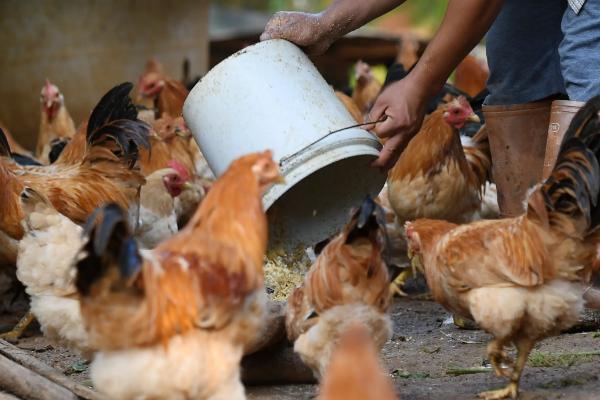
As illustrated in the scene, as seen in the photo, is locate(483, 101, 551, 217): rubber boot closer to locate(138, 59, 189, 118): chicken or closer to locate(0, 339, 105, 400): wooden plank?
locate(0, 339, 105, 400): wooden plank

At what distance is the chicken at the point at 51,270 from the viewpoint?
497 cm

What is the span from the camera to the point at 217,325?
380cm

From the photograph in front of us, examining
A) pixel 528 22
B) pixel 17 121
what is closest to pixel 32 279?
pixel 528 22

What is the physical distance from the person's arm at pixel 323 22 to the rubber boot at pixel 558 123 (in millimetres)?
1077

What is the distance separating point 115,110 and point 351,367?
4.79 meters

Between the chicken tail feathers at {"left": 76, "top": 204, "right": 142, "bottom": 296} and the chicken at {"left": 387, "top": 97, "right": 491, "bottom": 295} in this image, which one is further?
the chicken at {"left": 387, "top": 97, "right": 491, "bottom": 295}

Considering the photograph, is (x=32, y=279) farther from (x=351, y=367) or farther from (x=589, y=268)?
(x=351, y=367)

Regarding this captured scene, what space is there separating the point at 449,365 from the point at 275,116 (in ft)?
5.67

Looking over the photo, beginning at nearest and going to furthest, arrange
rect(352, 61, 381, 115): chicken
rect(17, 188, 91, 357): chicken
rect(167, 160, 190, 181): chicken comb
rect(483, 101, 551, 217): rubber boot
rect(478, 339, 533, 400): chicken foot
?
rect(478, 339, 533, 400): chicken foot < rect(17, 188, 91, 357): chicken < rect(483, 101, 551, 217): rubber boot < rect(167, 160, 190, 181): chicken comb < rect(352, 61, 381, 115): chicken

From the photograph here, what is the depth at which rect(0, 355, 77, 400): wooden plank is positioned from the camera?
447 cm

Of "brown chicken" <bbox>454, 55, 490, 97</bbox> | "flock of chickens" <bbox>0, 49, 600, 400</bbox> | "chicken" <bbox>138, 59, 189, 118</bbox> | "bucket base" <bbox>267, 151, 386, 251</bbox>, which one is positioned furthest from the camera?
"brown chicken" <bbox>454, 55, 490, 97</bbox>

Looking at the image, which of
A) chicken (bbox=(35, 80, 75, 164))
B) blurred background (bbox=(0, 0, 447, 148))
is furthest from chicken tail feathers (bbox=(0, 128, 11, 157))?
blurred background (bbox=(0, 0, 447, 148))

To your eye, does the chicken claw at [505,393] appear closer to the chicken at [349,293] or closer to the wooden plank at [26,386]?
the chicken at [349,293]

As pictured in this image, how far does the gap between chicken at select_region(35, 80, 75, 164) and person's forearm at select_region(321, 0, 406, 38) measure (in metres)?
4.39
